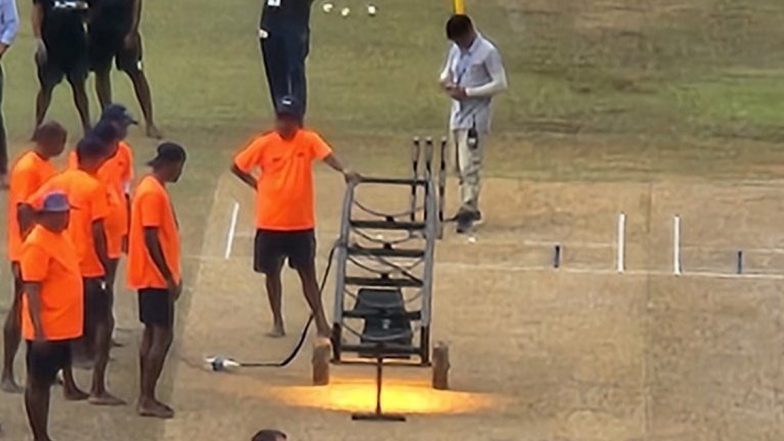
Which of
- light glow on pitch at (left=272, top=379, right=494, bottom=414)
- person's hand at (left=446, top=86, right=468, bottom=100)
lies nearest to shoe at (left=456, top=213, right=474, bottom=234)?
person's hand at (left=446, top=86, right=468, bottom=100)

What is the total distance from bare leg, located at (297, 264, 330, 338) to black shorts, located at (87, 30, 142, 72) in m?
5.40

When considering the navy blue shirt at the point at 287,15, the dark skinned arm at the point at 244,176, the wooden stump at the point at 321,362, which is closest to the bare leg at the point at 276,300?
the dark skinned arm at the point at 244,176

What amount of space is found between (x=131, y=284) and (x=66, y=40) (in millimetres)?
6305

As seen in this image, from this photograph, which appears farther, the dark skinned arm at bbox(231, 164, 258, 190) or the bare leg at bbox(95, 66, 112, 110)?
the bare leg at bbox(95, 66, 112, 110)

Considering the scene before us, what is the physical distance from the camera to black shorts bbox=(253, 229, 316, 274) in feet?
49.3

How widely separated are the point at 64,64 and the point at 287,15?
1936 mm

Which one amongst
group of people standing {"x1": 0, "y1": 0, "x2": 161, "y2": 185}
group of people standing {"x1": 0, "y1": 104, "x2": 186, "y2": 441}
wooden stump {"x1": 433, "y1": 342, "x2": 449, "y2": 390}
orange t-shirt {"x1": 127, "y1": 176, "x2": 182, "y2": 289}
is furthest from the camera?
group of people standing {"x1": 0, "y1": 0, "x2": 161, "y2": 185}

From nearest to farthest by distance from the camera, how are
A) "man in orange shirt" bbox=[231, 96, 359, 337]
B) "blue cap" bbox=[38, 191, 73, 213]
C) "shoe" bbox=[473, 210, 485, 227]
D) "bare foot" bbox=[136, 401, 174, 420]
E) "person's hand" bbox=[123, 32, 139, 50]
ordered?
"blue cap" bbox=[38, 191, 73, 213]
"bare foot" bbox=[136, 401, 174, 420]
"man in orange shirt" bbox=[231, 96, 359, 337]
"shoe" bbox=[473, 210, 485, 227]
"person's hand" bbox=[123, 32, 139, 50]

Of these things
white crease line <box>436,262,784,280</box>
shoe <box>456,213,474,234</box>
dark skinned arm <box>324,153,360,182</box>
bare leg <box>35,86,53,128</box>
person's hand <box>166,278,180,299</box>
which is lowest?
person's hand <box>166,278,180,299</box>

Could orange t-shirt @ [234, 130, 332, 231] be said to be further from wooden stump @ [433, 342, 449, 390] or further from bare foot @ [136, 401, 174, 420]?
bare foot @ [136, 401, 174, 420]

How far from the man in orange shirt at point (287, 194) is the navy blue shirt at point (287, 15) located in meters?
4.27

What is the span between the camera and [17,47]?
2450cm

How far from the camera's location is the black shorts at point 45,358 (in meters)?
12.7

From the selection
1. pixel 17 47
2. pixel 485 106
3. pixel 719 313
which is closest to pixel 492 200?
pixel 485 106
